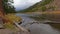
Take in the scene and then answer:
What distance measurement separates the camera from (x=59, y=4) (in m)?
87.5

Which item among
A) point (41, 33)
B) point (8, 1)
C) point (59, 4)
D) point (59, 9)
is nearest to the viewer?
point (41, 33)

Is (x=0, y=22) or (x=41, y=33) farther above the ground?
(x=0, y=22)

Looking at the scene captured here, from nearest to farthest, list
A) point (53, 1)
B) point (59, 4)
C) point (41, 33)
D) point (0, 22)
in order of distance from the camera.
Answer: point (0, 22) → point (41, 33) → point (59, 4) → point (53, 1)

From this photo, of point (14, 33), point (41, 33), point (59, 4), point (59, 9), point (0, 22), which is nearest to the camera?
point (14, 33)

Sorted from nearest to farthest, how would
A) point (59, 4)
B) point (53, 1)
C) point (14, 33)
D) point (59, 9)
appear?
1. point (14, 33)
2. point (59, 9)
3. point (59, 4)
4. point (53, 1)

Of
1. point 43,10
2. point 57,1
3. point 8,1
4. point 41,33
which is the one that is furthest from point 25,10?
point 41,33

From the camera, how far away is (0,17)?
716 inches

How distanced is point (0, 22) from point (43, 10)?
6688cm

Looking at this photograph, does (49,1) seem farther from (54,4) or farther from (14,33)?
(14,33)

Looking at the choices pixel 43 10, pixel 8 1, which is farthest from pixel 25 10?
pixel 8 1

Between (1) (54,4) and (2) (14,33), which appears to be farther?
(1) (54,4)

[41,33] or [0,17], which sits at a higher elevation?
[0,17]

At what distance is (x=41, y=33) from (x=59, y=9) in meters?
61.7

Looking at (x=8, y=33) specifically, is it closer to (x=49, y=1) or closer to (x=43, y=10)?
(x=43, y=10)
